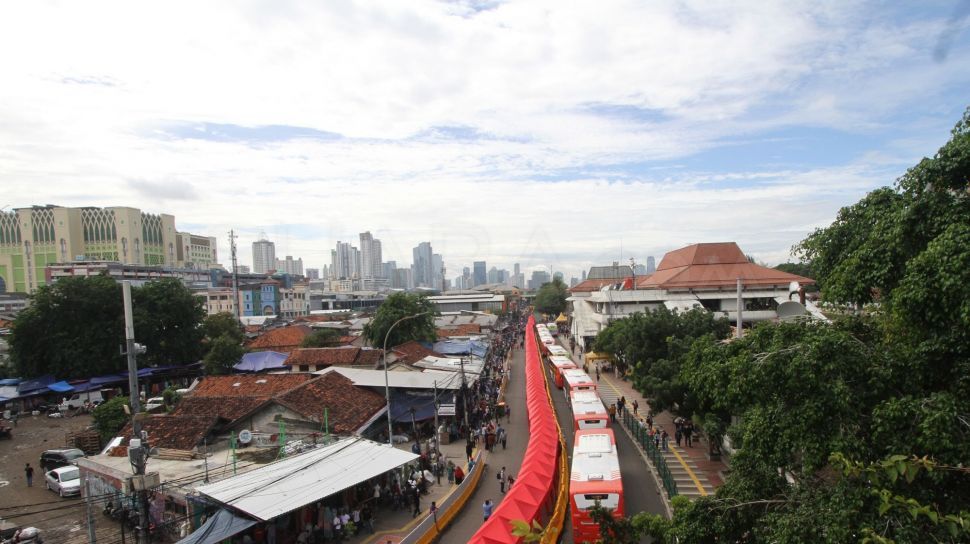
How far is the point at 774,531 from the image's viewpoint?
6.33 m

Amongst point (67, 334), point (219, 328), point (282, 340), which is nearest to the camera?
point (67, 334)

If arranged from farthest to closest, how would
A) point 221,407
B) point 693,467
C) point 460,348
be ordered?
point 460,348, point 693,467, point 221,407

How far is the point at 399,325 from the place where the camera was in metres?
38.9

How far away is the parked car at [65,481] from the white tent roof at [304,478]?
8.91 m

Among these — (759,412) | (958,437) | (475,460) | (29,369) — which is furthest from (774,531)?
(29,369)

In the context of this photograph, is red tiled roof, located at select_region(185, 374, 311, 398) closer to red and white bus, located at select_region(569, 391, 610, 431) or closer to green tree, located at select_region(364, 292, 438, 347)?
Result: green tree, located at select_region(364, 292, 438, 347)

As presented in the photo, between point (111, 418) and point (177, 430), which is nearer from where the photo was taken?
point (177, 430)

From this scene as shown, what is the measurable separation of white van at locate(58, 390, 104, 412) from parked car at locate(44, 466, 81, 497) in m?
15.2

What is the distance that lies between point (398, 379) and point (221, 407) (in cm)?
792

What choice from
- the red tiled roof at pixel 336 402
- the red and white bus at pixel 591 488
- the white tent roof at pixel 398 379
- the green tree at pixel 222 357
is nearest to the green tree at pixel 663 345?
the red and white bus at pixel 591 488

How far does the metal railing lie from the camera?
1656 cm

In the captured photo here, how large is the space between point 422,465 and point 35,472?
14924 mm

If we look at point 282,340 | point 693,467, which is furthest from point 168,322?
point 693,467

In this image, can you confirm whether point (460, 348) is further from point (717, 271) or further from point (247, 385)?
point (717, 271)
